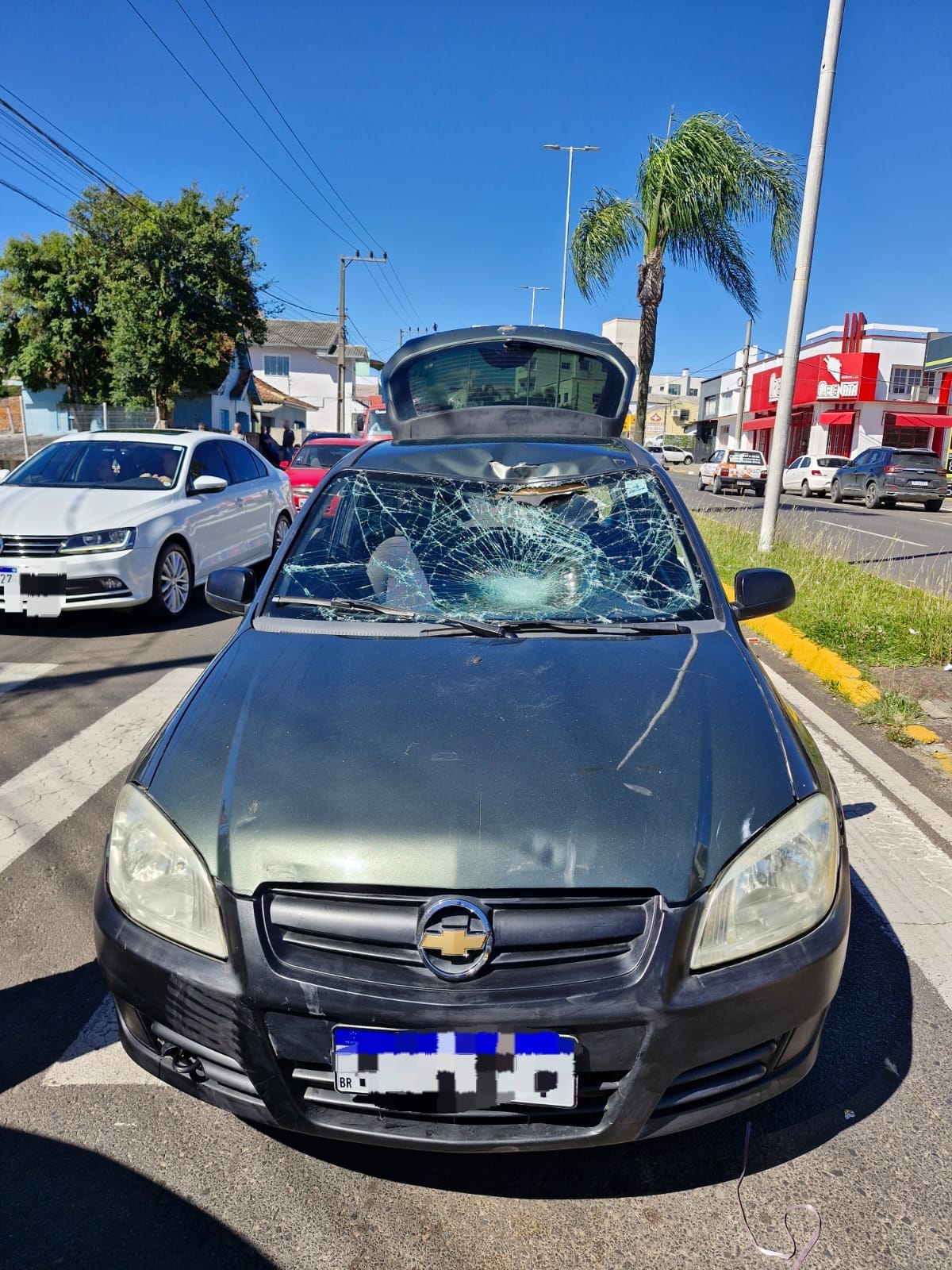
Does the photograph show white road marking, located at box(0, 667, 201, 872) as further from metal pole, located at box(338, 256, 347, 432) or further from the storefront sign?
the storefront sign

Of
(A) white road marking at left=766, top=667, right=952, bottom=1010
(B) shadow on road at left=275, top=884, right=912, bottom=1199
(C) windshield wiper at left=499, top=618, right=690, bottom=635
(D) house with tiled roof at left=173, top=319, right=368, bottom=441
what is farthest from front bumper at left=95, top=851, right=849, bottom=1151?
(D) house with tiled roof at left=173, top=319, right=368, bottom=441

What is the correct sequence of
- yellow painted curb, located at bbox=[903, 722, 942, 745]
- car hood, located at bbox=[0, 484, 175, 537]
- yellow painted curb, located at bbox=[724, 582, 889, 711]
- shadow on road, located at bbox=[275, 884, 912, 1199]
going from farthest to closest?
1. car hood, located at bbox=[0, 484, 175, 537]
2. yellow painted curb, located at bbox=[724, 582, 889, 711]
3. yellow painted curb, located at bbox=[903, 722, 942, 745]
4. shadow on road, located at bbox=[275, 884, 912, 1199]

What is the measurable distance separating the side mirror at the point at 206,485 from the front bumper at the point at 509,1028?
Result: 22.1 feet

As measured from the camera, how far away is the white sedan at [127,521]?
23.6 feet

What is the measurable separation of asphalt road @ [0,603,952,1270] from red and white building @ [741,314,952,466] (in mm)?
44983

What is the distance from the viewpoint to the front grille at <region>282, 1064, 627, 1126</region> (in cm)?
181

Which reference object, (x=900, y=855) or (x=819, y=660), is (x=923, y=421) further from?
(x=900, y=855)

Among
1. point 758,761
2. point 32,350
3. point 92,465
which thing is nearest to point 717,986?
point 758,761

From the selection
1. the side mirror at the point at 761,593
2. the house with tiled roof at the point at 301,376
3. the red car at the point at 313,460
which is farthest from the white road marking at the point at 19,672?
the house with tiled roof at the point at 301,376

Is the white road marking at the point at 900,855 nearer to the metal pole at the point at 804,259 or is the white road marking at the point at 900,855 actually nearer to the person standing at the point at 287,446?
the metal pole at the point at 804,259

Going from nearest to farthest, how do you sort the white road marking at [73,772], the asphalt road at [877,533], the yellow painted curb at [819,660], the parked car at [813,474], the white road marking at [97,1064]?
the white road marking at [97,1064] < the white road marking at [73,772] < the yellow painted curb at [819,660] < the asphalt road at [877,533] < the parked car at [813,474]

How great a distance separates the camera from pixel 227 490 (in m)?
9.10

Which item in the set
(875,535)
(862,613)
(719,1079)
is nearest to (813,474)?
(875,535)

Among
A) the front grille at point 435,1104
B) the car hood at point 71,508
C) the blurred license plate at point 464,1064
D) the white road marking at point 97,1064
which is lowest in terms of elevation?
the white road marking at point 97,1064
